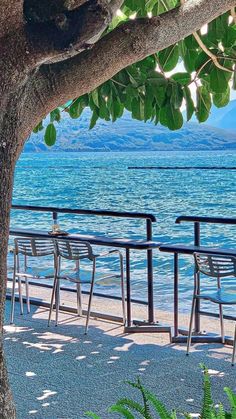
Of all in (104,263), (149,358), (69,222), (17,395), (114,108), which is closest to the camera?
(114,108)

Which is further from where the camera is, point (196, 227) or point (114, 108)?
point (196, 227)

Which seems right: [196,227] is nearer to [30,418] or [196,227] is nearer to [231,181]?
[30,418]

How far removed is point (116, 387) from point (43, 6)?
279 centimetres

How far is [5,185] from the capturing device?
1.98m

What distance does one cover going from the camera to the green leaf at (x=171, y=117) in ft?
9.81

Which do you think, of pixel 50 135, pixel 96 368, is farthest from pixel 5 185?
pixel 96 368

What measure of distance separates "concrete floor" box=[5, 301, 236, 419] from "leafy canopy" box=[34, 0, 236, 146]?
155cm

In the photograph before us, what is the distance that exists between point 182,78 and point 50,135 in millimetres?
618

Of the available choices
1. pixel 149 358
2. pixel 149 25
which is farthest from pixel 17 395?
pixel 149 25

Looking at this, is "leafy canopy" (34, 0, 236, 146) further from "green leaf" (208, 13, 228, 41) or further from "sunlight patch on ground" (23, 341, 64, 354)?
"sunlight patch on ground" (23, 341, 64, 354)

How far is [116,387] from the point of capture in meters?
4.18

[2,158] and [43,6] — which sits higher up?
[43,6]

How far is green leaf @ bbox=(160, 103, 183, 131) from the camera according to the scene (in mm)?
2990

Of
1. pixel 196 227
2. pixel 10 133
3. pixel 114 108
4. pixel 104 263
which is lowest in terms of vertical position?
pixel 104 263
